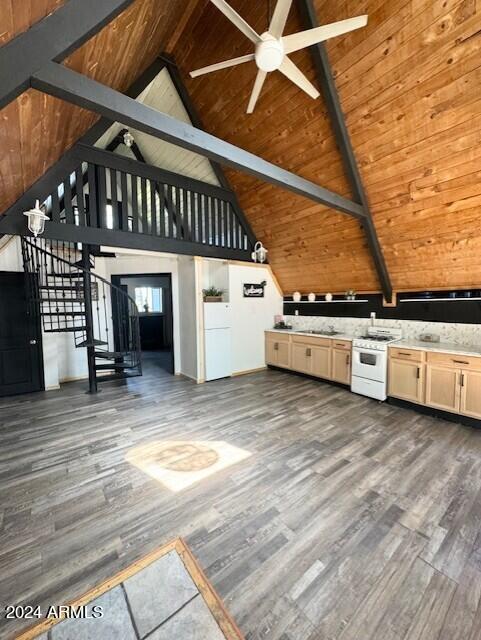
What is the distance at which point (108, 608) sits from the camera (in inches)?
51.8

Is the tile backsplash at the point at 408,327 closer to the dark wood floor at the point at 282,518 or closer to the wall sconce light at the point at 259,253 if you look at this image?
the dark wood floor at the point at 282,518

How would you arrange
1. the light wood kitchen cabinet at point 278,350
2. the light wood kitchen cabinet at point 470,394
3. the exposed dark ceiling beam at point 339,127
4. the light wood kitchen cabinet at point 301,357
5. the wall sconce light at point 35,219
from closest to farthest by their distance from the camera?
the exposed dark ceiling beam at point 339,127
the wall sconce light at point 35,219
the light wood kitchen cabinet at point 470,394
the light wood kitchen cabinet at point 301,357
the light wood kitchen cabinet at point 278,350

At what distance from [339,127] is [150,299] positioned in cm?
761

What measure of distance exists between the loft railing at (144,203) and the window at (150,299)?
14.5 feet

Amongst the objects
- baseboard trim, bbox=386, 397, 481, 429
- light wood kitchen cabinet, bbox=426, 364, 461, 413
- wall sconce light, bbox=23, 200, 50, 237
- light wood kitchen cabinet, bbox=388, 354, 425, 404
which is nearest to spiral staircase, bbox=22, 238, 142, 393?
wall sconce light, bbox=23, 200, 50, 237

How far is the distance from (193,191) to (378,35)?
3.20 metres

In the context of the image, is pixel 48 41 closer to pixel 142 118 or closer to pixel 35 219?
pixel 142 118

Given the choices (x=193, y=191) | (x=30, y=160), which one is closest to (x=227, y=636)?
(x=30, y=160)

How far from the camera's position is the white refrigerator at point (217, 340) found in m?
4.99

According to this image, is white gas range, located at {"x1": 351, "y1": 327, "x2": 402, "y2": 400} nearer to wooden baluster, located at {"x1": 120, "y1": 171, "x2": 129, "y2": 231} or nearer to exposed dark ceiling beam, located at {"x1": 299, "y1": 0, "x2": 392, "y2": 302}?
exposed dark ceiling beam, located at {"x1": 299, "y1": 0, "x2": 392, "y2": 302}

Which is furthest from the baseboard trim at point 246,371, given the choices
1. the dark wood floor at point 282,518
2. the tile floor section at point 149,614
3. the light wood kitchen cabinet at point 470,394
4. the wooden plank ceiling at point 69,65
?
the wooden plank ceiling at point 69,65

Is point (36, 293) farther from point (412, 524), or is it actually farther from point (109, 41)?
point (412, 524)

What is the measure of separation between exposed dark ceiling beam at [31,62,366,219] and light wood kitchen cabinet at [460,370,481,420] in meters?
2.97

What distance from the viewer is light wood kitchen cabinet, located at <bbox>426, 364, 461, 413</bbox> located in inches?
131
